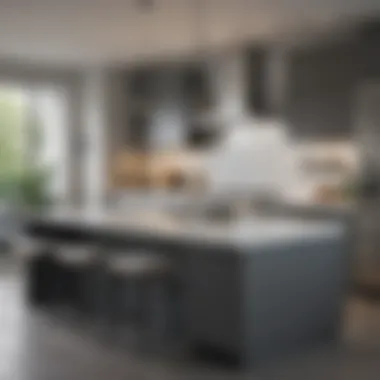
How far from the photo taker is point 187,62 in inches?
377

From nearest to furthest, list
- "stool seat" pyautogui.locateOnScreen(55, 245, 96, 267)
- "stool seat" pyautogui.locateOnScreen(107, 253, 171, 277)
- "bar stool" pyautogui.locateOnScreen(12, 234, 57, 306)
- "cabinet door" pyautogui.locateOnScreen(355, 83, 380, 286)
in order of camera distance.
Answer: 1. "stool seat" pyautogui.locateOnScreen(107, 253, 171, 277)
2. "stool seat" pyautogui.locateOnScreen(55, 245, 96, 267)
3. "bar stool" pyautogui.locateOnScreen(12, 234, 57, 306)
4. "cabinet door" pyautogui.locateOnScreen(355, 83, 380, 286)

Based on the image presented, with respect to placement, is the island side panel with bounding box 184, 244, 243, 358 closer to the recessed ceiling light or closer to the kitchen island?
the kitchen island

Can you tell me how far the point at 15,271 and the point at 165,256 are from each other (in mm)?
3700

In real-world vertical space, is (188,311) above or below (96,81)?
below

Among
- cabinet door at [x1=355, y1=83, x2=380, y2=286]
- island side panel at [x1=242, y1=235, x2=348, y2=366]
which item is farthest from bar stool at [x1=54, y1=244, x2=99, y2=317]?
cabinet door at [x1=355, y1=83, x2=380, y2=286]

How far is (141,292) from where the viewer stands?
5.86 meters

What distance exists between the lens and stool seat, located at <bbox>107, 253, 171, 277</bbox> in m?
5.19

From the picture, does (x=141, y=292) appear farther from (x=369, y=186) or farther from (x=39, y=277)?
(x=369, y=186)

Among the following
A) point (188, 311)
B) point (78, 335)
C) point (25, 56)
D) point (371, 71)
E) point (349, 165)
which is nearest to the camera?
point (188, 311)

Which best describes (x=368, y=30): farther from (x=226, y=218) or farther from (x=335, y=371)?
(x=335, y=371)

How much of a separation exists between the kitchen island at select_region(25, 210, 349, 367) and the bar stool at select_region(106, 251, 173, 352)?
→ 16cm

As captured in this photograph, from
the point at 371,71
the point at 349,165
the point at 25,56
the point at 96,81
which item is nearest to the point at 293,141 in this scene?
the point at 349,165

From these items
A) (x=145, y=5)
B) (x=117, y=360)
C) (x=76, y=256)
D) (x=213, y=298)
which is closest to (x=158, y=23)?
(x=145, y=5)

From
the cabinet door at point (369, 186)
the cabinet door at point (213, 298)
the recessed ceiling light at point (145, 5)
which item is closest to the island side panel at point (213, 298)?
the cabinet door at point (213, 298)
